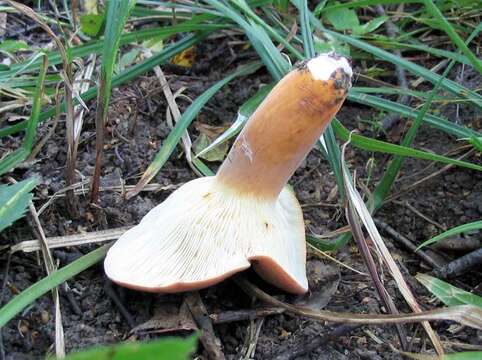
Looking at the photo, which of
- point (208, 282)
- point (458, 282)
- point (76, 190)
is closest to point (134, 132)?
point (76, 190)

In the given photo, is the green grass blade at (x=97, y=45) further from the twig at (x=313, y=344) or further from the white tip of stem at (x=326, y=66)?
the twig at (x=313, y=344)

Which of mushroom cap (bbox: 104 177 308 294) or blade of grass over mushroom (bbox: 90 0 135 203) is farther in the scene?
blade of grass over mushroom (bbox: 90 0 135 203)

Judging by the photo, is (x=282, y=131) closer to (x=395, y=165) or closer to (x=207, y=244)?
(x=207, y=244)

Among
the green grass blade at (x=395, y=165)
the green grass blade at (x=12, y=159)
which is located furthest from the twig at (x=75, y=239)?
the green grass blade at (x=395, y=165)

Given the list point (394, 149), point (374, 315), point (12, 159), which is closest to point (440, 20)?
point (394, 149)

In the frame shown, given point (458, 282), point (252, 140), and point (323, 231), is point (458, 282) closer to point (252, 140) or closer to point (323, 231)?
point (323, 231)

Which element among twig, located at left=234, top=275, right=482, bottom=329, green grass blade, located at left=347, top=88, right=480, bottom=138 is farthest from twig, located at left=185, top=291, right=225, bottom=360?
green grass blade, located at left=347, top=88, right=480, bottom=138

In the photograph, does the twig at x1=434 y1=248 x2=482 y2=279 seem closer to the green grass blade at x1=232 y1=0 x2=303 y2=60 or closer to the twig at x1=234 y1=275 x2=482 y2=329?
the twig at x1=234 y1=275 x2=482 y2=329
